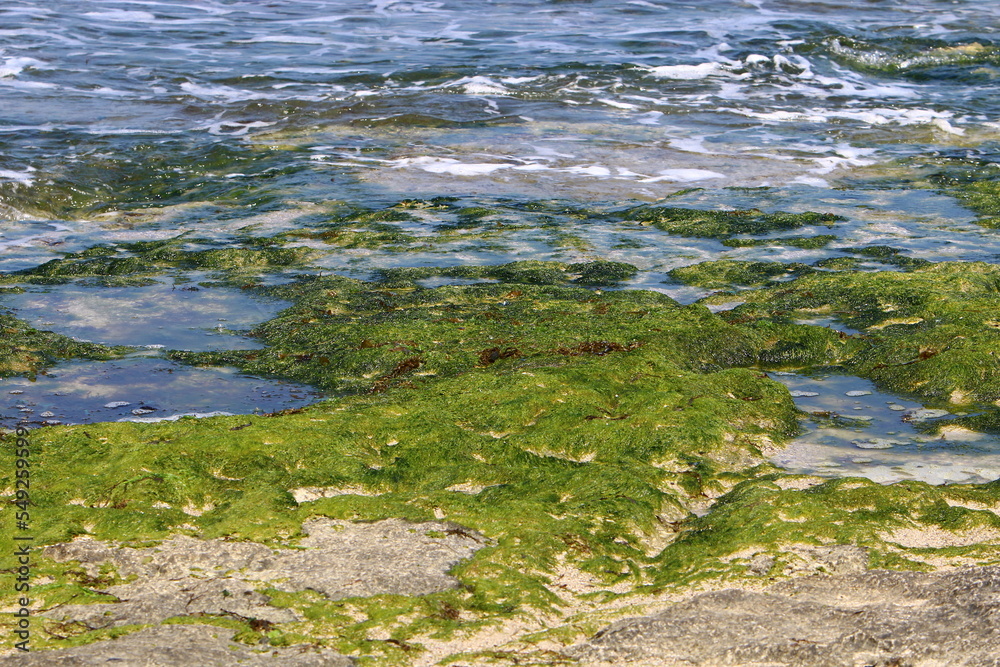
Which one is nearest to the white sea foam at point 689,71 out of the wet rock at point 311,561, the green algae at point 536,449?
the green algae at point 536,449

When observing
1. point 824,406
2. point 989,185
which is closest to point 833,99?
point 989,185

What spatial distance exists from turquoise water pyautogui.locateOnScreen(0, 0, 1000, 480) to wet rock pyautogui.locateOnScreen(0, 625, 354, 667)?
12.7 ft

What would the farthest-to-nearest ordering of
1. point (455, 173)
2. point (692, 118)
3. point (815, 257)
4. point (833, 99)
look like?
point (833, 99) → point (692, 118) → point (455, 173) → point (815, 257)

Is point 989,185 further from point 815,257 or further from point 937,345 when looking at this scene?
point 937,345

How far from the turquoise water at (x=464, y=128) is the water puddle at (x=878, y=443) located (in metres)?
2.13

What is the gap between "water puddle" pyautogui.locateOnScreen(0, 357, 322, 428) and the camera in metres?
5.99

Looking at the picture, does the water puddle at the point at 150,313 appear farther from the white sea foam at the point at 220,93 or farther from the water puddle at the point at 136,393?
the white sea foam at the point at 220,93

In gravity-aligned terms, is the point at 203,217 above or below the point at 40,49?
below

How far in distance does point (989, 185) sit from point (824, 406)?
673 cm

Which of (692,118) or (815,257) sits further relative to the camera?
(692,118)

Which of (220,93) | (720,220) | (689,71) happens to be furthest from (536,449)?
(689,71)

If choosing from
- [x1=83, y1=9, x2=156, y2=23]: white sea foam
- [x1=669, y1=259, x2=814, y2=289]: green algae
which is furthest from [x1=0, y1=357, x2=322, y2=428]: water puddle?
[x1=83, y1=9, x2=156, y2=23]: white sea foam

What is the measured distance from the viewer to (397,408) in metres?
5.88

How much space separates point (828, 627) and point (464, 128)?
12600mm
